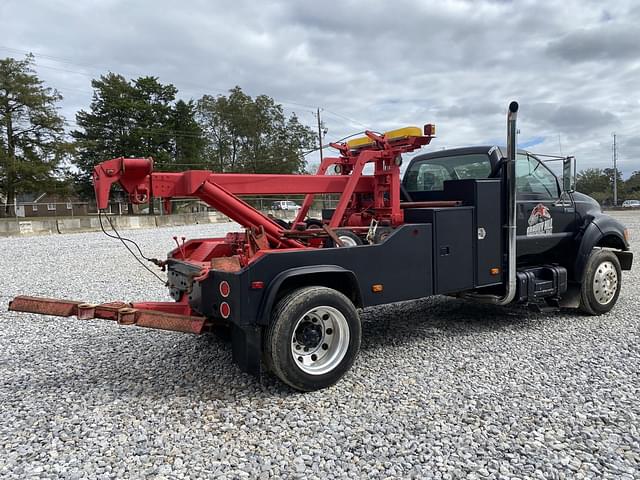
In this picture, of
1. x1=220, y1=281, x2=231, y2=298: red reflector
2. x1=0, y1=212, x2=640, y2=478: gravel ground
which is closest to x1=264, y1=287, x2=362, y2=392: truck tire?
x1=0, y1=212, x2=640, y2=478: gravel ground

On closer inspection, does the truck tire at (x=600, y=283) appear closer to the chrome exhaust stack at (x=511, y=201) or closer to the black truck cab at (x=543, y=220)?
the black truck cab at (x=543, y=220)

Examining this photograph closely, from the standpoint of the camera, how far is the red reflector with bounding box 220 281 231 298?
394 centimetres

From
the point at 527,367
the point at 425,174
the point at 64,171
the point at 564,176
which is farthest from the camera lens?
the point at 64,171

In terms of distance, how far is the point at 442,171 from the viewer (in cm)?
644

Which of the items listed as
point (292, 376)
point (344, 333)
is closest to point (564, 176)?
point (344, 333)

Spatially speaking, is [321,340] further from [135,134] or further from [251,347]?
[135,134]

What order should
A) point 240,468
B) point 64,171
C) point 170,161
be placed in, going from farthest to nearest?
point 170,161, point 64,171, point 240,468

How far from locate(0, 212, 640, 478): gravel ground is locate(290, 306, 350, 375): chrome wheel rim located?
248mm

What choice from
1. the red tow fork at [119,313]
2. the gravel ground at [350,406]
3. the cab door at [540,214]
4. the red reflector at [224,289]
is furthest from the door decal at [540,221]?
the red tow fork at [119,313]

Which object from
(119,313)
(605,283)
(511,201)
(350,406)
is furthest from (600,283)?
(119,313)

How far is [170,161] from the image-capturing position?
55344mm

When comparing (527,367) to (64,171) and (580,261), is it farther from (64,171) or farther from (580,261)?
(64,171)

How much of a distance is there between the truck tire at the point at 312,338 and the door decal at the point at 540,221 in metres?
3.04

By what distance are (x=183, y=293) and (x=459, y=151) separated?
3917 millimetres
